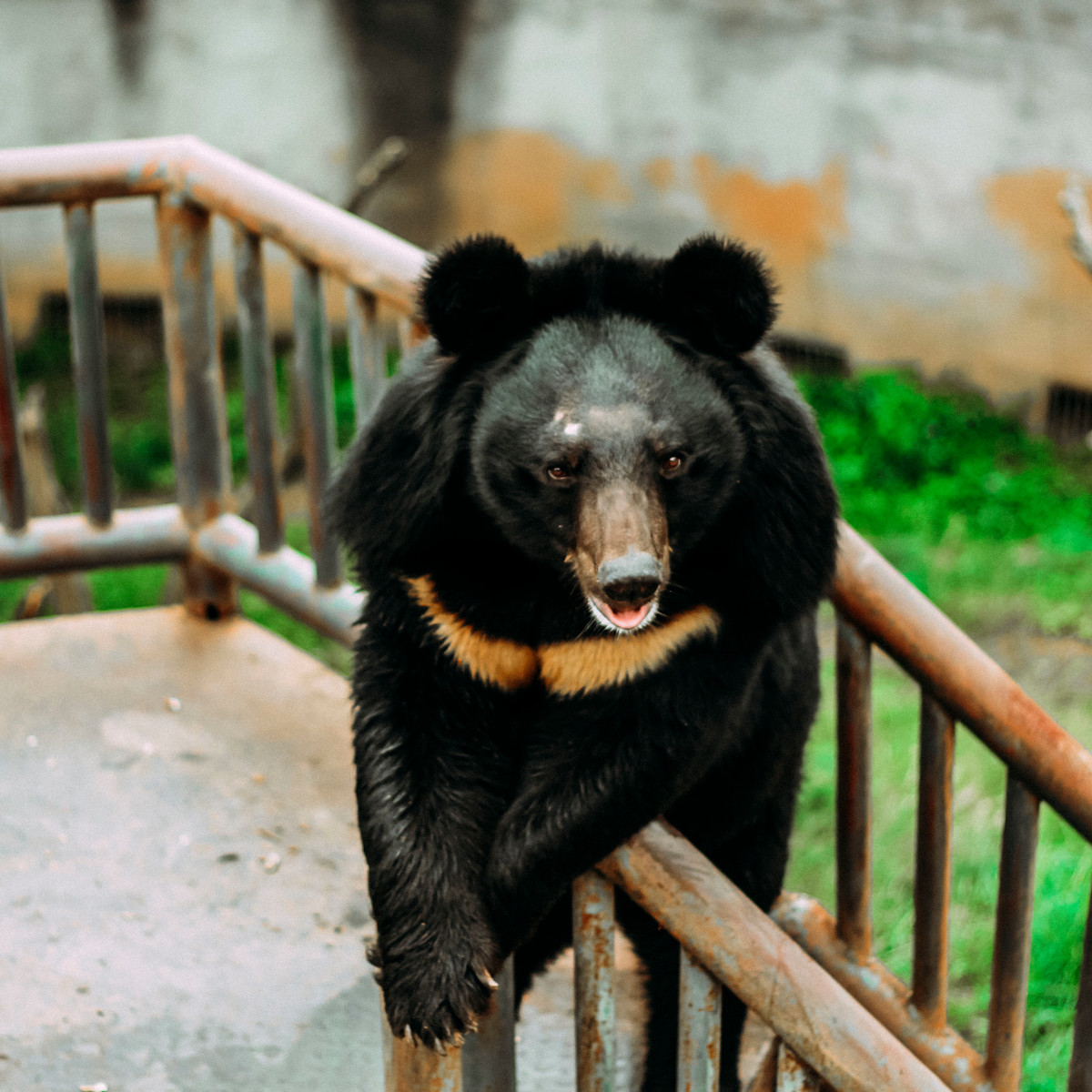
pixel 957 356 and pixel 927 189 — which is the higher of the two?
pixel 927 189

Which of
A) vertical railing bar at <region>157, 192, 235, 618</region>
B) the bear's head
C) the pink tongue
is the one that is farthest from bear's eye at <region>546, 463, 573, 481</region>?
vertical railing bar at <region>157, 192, 235, 618</region>

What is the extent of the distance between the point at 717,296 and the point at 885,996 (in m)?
1.27

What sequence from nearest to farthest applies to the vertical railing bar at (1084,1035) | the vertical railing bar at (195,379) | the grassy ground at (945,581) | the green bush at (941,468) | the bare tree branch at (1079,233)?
the vertical railing bar at (1084,1035) < the vertical railing bar at (195,379) < the grassy ground at (945,581) < the bare tree branch at (1079,233) < the green bush at (941,468)

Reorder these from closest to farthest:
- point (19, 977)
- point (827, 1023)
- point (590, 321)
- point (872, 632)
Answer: point (827, 1023) < point (590, 321) < point (872, 632) < point (19, 977)

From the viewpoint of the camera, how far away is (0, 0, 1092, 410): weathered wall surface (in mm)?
7816

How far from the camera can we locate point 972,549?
7.09 m

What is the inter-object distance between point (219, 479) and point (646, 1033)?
161 cm

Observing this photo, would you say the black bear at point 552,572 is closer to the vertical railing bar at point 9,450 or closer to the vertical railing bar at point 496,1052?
the vertical railing bar at point 496,1052

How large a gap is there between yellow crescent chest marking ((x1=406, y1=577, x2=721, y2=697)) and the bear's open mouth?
19 centimetres

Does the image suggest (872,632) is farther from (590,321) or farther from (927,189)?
(927,189)

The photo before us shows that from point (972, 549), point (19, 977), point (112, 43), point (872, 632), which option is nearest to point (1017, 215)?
point (972, 549)

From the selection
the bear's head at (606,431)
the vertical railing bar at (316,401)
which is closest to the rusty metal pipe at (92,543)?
the vertical railing bar at (316,401)

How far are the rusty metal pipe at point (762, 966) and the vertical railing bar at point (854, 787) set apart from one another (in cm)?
86

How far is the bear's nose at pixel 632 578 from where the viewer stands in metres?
1.89
